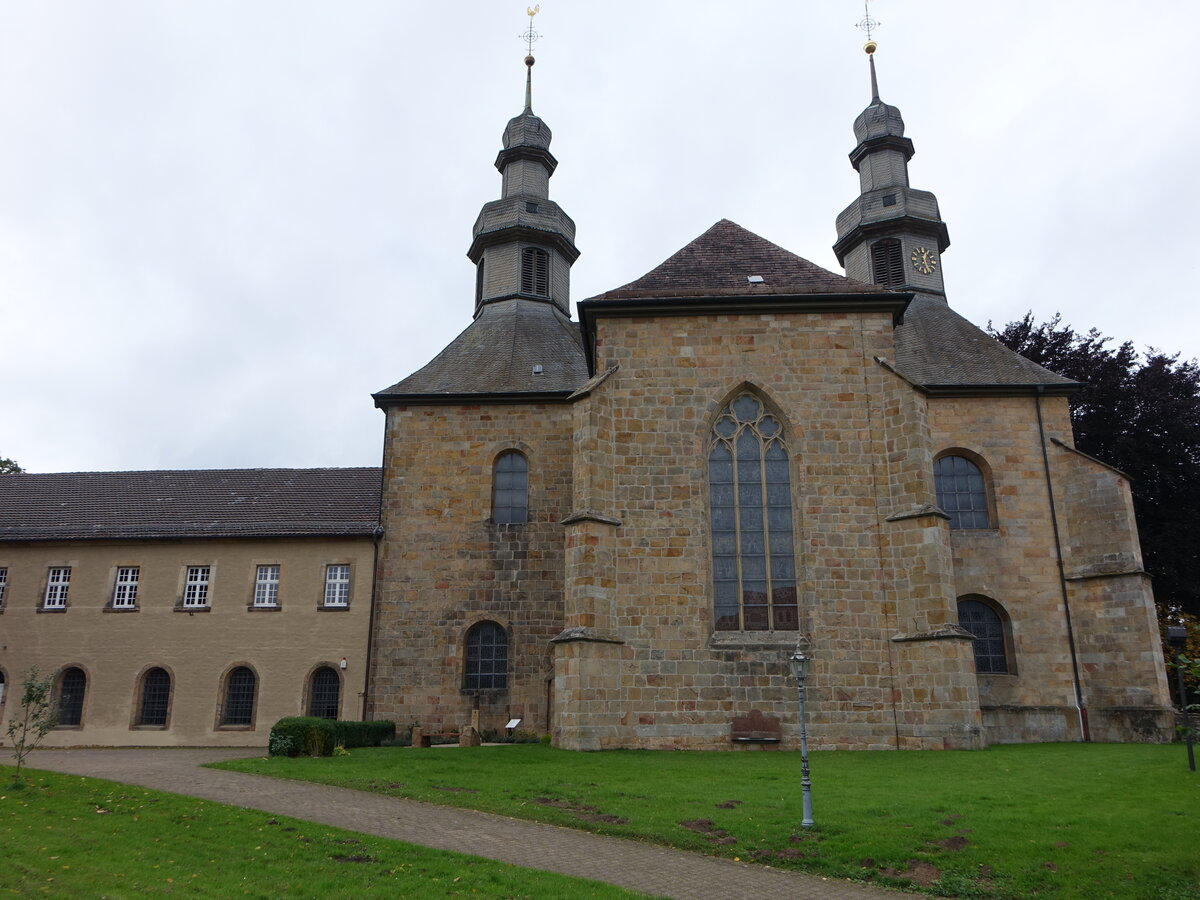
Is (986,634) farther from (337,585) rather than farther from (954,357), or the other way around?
(337,585)

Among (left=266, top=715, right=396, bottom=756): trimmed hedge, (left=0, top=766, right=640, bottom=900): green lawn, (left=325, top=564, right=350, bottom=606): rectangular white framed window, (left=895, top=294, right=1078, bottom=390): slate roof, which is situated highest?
(left=895, top=294, right=1078, bottom=390): slate roof

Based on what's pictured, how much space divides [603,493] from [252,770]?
321 inches

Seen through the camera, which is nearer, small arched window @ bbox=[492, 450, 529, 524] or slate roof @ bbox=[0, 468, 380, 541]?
small arched window @ bbox=[492, 450, 529, 524]

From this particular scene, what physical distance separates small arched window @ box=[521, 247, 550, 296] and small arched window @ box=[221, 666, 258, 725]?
1413cm

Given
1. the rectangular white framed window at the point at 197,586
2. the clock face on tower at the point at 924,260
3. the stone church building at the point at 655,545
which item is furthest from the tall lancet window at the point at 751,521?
the rectangular white framed window at the point at 197,586

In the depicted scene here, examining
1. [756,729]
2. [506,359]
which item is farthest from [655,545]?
[506,359]

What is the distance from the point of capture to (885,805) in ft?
35.9

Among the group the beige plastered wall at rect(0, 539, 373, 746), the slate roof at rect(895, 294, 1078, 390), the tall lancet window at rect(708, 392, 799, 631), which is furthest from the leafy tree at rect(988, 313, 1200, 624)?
the beige plastered wall at rect(0, 539, 373, 746)

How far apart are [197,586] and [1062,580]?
2282cm

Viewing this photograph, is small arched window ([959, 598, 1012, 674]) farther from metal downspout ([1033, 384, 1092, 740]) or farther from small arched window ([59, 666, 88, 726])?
small arched window ([59, 666, 88, 726])

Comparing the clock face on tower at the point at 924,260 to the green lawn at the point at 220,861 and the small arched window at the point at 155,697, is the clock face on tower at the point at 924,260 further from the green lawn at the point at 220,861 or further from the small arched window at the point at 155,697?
the small arched window at the point at 155,697

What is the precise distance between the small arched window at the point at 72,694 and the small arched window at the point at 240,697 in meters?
4.10

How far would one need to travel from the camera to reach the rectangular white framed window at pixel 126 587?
25.2m

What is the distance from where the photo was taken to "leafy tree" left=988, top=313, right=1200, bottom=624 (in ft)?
87.6
